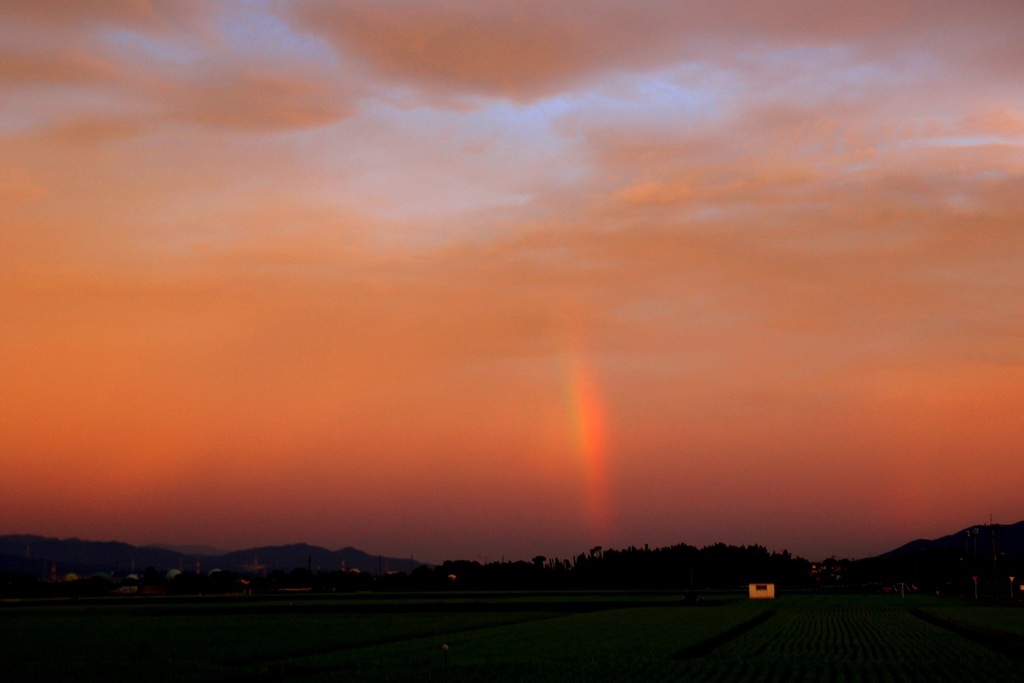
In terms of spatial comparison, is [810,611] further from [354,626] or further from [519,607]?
[354,626]

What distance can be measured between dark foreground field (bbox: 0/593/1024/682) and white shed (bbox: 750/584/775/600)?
1917 inches

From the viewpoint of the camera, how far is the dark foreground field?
140 ft

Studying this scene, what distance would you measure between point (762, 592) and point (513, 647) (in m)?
91.8

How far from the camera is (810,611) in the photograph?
337 ft

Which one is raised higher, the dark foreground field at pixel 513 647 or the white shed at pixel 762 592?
the white shed at pixel 762 592

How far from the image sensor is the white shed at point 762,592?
13895 centimetres

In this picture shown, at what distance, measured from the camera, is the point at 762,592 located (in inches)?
5512

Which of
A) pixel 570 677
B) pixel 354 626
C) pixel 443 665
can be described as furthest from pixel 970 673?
pixel 354 626

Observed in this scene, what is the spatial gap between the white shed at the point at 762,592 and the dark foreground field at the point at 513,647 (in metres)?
48.7

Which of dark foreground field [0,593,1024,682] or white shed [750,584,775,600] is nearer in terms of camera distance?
dark foreground field [0,593,1024,682]

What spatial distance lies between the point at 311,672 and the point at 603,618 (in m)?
43.5

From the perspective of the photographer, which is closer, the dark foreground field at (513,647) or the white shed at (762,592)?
the dark foreground field at (513,647)

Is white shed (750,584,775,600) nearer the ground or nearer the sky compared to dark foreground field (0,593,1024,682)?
nearer the sky

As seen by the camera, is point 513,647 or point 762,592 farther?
point 762,592
